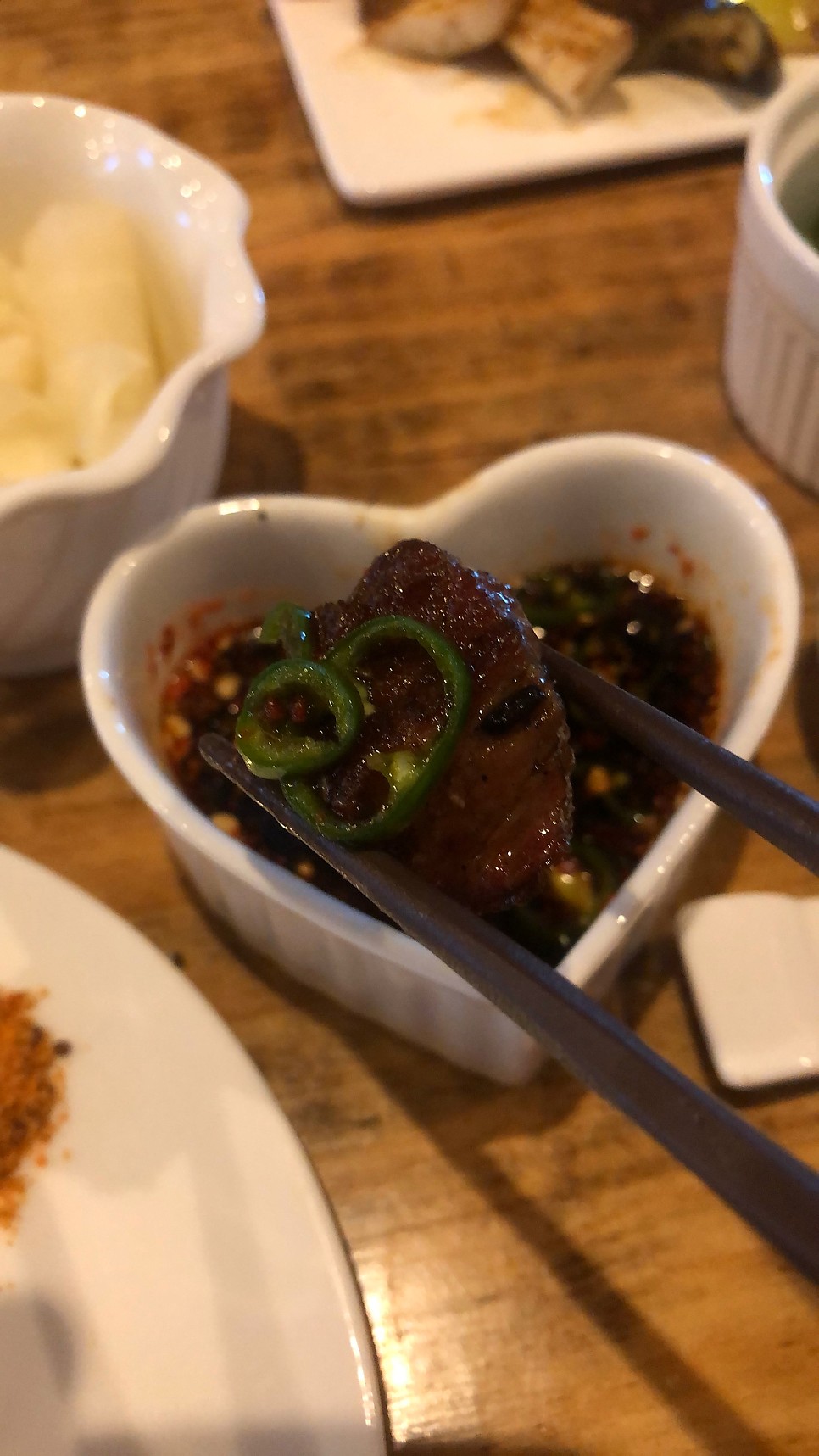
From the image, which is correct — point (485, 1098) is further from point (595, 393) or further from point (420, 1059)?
point (595, 393)

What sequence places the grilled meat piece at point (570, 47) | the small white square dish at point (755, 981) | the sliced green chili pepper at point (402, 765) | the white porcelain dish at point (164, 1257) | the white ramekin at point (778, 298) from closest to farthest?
1. the sliced green chili pepper at point (402, 765)
2. the white porcelain dish at point (164, 1257)
3. the small white square dish at point (755, 981)
4. the white ramekin at point (778, 298)
5. the grilled meat piece at point (570, 47)

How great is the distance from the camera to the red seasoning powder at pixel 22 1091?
2.59 ft

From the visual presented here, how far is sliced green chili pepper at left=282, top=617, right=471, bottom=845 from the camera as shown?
586 mm

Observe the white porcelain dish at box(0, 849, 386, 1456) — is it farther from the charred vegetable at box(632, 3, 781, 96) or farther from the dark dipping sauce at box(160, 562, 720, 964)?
the charred vegetable at box(632, 3, 781, 96)

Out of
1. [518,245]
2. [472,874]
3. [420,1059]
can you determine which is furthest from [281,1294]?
[518,245]

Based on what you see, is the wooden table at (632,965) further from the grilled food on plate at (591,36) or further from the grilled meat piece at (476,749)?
the grilled meat piece at (476,749)

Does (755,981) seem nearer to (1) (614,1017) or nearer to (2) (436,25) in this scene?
(1) (614,1017)

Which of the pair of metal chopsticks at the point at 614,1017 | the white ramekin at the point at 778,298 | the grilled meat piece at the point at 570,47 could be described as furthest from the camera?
the grilled meat piece at the point at 570,47

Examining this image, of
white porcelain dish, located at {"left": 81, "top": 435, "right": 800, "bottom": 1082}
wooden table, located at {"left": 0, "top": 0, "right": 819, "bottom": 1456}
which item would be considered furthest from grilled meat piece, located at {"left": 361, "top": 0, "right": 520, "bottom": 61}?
white porcelain dish, located at {"left": 81, "top": 435, "right": 800, "bottom": 1082}

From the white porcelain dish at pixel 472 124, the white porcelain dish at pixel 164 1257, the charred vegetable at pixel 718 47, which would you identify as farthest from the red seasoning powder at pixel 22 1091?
the charred vegetable at pixel 718 47

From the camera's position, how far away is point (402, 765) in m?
0.60

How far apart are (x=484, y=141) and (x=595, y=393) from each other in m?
0.50

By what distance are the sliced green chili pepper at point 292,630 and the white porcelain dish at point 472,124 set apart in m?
1.06

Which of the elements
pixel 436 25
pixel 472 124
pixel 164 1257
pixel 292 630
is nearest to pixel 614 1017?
pixel 292 630
